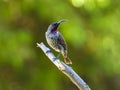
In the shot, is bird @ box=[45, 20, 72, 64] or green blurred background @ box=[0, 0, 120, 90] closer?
bird @ box=[45, 20, 72, 64]

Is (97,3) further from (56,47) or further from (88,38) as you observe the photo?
(56,47)

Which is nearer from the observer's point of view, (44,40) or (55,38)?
(55,38)

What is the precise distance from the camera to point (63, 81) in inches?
282

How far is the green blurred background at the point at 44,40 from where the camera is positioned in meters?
6.09

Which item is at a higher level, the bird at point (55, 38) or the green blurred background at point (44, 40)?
the green blurred background at point (44, 40)

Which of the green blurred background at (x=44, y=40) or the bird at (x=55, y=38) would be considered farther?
the green blurred background at (x=44, y=40)

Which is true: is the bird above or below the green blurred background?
below

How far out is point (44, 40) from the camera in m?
→ 6.56

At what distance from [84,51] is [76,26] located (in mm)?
806

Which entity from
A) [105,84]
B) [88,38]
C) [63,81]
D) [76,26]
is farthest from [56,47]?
[105,84]

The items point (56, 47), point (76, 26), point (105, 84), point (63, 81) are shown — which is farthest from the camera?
point (105, 84)

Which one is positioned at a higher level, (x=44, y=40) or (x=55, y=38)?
(x=44, y=40)

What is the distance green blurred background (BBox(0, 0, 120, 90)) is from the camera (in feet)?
20.0

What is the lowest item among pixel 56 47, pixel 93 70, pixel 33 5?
pixel 56 47
